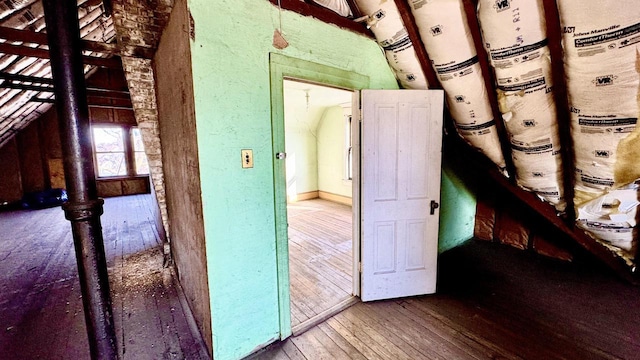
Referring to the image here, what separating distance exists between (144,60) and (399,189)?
9.91 feet

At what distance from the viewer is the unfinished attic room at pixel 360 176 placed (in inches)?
60.6

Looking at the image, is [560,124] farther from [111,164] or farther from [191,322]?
[111,164]

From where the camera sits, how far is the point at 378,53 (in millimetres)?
2459

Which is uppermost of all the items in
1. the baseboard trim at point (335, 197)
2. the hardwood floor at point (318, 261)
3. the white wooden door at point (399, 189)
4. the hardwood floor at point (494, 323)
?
the white wooden door at point (399, 189)

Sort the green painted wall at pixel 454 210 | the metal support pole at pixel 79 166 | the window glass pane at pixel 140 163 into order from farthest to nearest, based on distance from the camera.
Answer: the window glass pane at pixel 140 163 → the green painted wall at pixel 454 210 → the metal support pole at pixel 79 166

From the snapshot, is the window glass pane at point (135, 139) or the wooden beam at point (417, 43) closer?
the wooden beam at point (417, 43)

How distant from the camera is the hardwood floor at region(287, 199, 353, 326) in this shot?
251 cm

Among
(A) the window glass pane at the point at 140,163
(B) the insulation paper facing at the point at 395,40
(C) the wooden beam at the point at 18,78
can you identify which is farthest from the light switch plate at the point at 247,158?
(A) the window glass pane at the point at 140,163

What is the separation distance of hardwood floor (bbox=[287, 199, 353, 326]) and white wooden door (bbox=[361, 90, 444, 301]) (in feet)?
1.39

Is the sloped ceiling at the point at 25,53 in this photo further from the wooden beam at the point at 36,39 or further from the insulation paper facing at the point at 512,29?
the insulation paper facing at the point at 512,29

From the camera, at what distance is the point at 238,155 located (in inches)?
67.5

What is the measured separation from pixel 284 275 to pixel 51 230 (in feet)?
17.8

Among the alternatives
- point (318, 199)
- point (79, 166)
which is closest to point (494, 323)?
point (79, 166)

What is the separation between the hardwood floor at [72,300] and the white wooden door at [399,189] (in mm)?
1635
